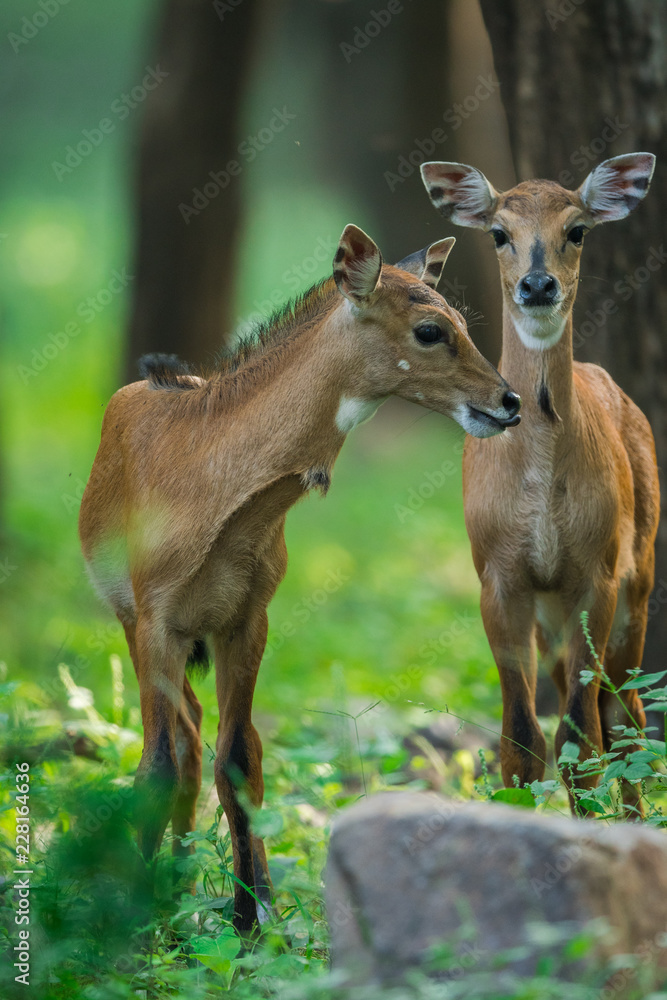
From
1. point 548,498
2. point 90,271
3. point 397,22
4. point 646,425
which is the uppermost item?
point 90,271

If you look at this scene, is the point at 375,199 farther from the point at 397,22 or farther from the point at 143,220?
the point at 143,220

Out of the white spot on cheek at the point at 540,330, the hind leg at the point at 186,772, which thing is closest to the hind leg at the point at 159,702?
the hind leg at the point at 186,772

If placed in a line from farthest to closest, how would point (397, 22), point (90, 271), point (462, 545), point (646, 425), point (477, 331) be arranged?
point (90, 271), point (462, 545), point (397, 22), point (477, 331), point (646, 425)

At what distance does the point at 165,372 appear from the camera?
6.20m

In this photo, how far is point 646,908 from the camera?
3338 mm

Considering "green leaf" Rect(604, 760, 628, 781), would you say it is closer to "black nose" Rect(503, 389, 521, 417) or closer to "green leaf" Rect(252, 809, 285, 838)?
"green leaf" Rect(252, 809, 285, 838)

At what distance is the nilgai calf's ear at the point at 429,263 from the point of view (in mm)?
5801

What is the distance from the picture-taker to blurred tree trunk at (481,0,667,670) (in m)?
7.44

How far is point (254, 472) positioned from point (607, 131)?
385cm

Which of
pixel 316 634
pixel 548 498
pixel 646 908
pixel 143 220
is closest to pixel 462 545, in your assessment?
pixel 316 634

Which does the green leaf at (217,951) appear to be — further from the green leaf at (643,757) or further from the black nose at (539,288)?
the black nose at (539,288)

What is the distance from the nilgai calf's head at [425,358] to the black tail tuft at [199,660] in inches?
61.0

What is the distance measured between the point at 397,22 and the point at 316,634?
7.46 metres

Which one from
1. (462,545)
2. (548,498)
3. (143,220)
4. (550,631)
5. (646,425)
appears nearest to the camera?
(548,498)
